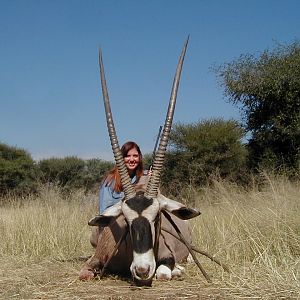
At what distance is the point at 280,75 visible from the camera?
15359 millimetres

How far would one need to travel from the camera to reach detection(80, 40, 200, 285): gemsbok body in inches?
161

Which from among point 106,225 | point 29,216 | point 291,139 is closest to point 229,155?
point 291,139

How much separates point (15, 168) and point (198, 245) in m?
17.9

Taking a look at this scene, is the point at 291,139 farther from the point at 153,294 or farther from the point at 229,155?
the point at 153,294

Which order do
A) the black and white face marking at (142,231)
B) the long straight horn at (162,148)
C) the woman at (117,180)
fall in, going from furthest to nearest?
1. the woman at (117,180)
2. the long straight horn at (162,148)
3. the black and white face marking at (142,231)

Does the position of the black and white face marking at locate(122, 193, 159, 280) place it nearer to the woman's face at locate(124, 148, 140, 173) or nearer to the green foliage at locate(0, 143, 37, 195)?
the woman's face at locate(124, 148, 140, 173)

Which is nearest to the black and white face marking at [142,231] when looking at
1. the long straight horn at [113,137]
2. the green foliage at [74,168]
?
the long straight horn at [113,137]

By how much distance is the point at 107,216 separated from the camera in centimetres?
459

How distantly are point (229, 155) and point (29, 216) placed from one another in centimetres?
1082

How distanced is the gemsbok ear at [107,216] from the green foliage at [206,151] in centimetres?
1123

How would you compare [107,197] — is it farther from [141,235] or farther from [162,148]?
[141,235]

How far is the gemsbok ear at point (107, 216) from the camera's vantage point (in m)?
4.55

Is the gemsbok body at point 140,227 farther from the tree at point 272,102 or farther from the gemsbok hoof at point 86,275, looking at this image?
the tree at point 272,102

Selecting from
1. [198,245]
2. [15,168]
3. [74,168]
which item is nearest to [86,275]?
[198,245]
